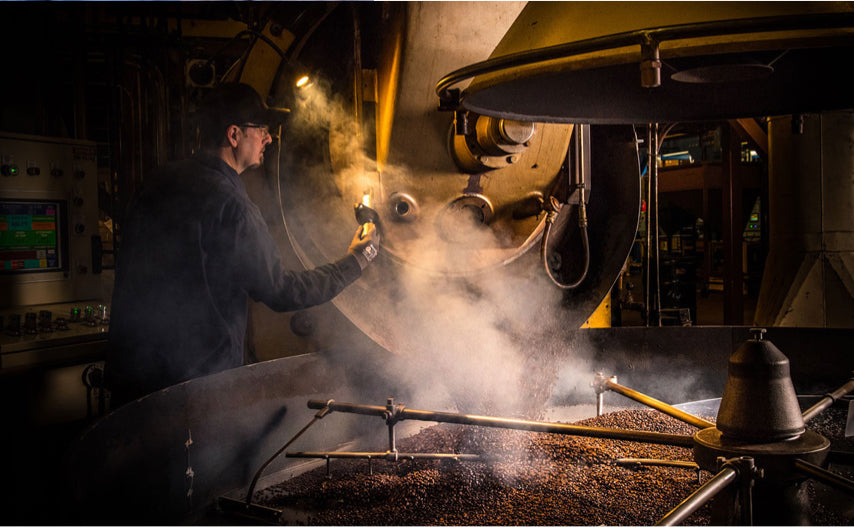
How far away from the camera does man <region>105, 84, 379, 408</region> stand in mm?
1564

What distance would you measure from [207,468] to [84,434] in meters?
0.39

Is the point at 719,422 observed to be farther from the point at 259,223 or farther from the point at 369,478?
the point at 259,223

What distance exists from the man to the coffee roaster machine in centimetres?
18

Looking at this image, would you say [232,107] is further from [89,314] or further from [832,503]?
[832,503]

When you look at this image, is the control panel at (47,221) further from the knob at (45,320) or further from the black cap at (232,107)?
the black cap at (232,107)

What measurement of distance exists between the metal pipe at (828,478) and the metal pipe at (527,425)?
0.20 meters

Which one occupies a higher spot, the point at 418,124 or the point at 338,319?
the point at 418,124

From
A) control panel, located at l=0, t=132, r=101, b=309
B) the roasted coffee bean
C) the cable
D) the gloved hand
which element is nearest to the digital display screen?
control panel, located at l=0, t=132, r=101, b=309

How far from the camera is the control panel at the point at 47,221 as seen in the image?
8.57ft

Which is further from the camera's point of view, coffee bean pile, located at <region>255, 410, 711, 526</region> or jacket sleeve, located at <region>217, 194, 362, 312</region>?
jacket sleeve, located at <region>217, 194, 362, 312</region>

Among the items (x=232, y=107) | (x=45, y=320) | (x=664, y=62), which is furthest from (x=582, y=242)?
(x=45, y=320)

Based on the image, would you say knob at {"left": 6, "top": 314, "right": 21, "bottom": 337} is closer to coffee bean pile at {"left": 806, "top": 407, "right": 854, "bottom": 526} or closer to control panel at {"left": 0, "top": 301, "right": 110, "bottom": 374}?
control panel at {"left": 0, "top": 301, "right": 110, "bottom": 374}

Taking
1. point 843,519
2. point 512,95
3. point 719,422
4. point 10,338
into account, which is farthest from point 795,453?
point 10,338

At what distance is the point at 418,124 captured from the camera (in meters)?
1.83
